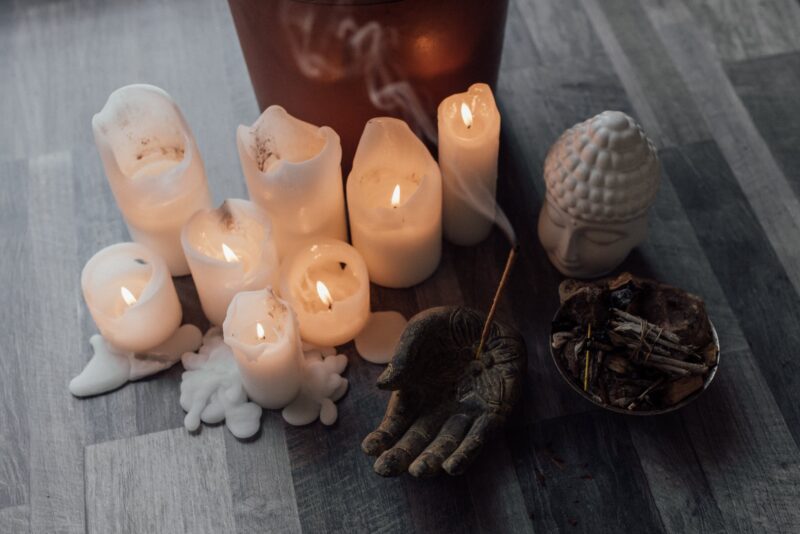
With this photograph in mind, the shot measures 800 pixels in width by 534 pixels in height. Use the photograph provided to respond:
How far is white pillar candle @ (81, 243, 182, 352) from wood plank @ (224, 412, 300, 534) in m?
0.18

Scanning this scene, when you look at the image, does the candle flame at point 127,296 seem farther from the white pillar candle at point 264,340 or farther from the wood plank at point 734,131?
the wood plank at point 734,131

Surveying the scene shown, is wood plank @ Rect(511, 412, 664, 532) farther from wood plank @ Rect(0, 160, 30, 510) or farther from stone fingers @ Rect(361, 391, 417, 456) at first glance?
wood plank @ Rect(0, 160, 30, 510)

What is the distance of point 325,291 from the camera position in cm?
122

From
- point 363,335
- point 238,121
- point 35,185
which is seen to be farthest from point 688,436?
point 35,185

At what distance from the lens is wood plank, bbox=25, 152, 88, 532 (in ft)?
3.87

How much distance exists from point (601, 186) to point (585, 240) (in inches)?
3.9

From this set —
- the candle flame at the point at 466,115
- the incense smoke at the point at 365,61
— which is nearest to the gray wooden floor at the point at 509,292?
the incense smoke at the point at 365,61

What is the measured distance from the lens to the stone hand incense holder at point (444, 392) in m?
1.11

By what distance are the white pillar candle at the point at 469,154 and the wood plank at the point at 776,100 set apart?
0.48 m

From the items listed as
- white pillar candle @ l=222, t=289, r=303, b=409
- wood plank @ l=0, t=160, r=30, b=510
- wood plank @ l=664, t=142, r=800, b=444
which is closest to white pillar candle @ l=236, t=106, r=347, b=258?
white pillar candle @ l=222, t=289, r=303, b=409

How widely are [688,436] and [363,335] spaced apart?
0.45m

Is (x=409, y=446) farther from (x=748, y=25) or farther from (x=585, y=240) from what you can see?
(x=748, y=25)

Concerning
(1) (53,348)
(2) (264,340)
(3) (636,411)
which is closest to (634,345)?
(3) (636,411)

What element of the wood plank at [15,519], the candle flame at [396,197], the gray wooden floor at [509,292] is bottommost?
the wood plank at [15,519]
